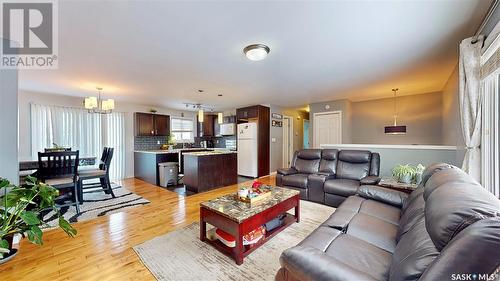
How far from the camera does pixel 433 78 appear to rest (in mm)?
3734

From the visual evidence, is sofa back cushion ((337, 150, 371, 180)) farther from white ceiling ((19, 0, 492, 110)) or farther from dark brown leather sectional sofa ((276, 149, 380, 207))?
white ceiling ((19, 0, 492, 110))

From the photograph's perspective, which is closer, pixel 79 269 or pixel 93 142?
pixel 79 269

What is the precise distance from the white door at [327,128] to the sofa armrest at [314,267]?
5.14 m

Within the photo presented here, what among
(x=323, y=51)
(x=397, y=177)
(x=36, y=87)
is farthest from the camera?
(x=36, y=87)

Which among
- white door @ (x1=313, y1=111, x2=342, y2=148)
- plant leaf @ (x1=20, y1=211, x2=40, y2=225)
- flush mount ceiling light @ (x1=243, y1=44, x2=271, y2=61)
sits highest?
flush mount ceiling light @ (x1=243, y1=44, x2=271, y2=61)

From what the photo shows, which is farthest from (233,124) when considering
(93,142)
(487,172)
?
(487,172)

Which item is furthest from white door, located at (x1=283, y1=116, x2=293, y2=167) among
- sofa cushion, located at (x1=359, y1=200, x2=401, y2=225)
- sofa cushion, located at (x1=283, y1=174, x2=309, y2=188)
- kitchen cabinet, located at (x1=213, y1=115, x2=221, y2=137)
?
sofa cushion, located at (x1=359, y1=200, x2=401, y2=225)

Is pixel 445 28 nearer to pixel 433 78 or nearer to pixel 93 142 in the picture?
pixel 433 78

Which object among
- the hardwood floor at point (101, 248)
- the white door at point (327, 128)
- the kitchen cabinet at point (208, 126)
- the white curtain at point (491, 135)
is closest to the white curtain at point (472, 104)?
the white curtain at point (491, 135)

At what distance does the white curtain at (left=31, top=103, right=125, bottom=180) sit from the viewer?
4.57 metres

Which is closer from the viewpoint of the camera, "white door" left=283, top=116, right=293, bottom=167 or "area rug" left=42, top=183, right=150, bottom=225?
"area rug" left=42, top=183, right=150, bottom=225

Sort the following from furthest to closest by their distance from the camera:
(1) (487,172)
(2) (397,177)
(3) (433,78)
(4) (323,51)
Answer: (3) (433,78)
(2) (397,177)
(4) (323,51)
(1) (487,172)

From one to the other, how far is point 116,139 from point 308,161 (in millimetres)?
5390

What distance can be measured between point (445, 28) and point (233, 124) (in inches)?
211
